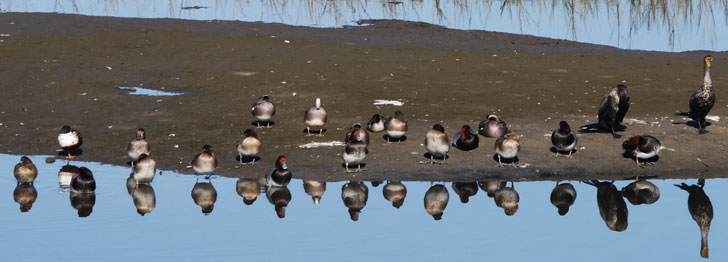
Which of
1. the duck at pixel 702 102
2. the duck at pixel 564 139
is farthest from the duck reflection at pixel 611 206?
the duck at pixel 702 102

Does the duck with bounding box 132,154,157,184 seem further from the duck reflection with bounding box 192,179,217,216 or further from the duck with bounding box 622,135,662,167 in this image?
the duck with bounding box 622,135,662,167

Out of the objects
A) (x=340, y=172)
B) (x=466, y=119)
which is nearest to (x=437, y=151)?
(x=340, y=172)

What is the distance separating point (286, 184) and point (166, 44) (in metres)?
13.3

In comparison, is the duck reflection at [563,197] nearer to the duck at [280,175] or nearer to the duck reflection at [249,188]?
the duck at [280,175]

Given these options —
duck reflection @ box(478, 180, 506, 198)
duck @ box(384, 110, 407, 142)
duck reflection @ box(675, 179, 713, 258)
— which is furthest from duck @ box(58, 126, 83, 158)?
duck reflection @ box(675, 179, 713, 258)

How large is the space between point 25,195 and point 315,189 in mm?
3904

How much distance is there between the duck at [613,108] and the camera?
1836 cm

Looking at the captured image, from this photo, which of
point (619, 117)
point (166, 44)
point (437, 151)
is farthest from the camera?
point (166, 44)

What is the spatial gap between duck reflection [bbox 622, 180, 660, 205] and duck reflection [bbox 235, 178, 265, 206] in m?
5.00

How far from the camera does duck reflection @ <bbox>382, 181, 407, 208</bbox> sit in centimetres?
1512

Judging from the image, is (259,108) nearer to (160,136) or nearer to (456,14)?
(160,136)

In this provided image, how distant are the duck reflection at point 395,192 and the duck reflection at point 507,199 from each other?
1242 millimetres

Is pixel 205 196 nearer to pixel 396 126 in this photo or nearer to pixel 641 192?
pixel 396 126

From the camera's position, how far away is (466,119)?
20078 mm
